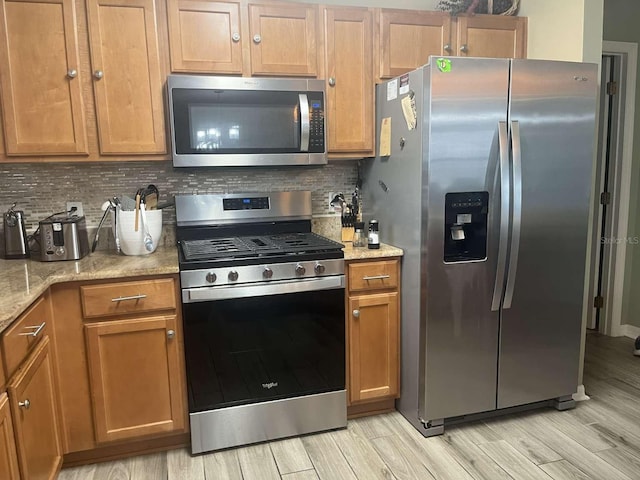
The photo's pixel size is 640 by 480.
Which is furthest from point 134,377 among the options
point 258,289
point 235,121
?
point 235,121

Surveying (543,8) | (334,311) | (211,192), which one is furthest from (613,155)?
(211,192)

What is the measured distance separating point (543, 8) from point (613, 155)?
4.68ft

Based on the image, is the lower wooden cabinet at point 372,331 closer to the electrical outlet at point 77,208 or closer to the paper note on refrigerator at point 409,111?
the paper note on refrigerator at point 409,111

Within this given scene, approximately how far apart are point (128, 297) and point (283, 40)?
4.67 ft

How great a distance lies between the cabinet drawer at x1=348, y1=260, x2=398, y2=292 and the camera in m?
2.37

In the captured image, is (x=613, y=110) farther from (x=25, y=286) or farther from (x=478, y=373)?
(x=25, y=286)

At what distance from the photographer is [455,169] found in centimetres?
216

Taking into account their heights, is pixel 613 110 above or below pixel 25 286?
above

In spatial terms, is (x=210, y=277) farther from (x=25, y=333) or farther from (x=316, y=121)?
(x=316, y=121)

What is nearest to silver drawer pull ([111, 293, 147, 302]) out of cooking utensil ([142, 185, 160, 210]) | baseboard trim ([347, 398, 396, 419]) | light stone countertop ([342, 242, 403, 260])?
cooking utensil ([142, 185, 160, 210])

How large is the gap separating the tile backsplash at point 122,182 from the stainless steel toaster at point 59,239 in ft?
0.88

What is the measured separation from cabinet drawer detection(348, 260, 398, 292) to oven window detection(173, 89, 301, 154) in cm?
67

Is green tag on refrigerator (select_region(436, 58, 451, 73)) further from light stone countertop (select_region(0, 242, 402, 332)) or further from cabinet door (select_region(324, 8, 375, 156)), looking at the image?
light stone countertop (select_region(0, 242, 402, 332))

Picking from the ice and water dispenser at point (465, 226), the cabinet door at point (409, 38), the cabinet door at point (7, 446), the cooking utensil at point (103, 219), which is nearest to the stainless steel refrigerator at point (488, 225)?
the ice and water dispenser at point (465, 226)
